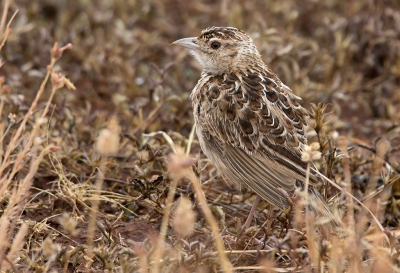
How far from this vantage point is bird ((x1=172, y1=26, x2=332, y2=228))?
16.9 ft

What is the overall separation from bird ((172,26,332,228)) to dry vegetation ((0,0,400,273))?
0.19 metres

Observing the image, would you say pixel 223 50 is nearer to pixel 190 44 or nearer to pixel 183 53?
pixel 190 44

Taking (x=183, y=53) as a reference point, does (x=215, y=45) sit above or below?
above

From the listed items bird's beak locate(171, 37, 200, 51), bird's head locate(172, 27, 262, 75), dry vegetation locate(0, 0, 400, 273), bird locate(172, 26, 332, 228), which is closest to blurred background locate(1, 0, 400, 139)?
dry vegetation locate(0, 0, 400, 273)

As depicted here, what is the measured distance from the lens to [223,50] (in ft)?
19.8

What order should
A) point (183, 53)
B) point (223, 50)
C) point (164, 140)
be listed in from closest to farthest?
point (223, 50) < point (164, 140) < point (183, 53)

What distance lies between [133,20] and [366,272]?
18.3 feet

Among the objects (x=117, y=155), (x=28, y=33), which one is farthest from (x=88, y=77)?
(x=117, y=155)

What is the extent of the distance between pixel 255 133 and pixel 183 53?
3.26 metres

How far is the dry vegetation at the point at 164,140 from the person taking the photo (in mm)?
4289

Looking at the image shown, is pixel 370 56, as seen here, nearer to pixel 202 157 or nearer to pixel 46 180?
pixel 202 157

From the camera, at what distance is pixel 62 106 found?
6508 mm

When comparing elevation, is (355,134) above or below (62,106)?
below

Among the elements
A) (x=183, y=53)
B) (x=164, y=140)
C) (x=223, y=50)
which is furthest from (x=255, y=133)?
(x=183, y=53)
